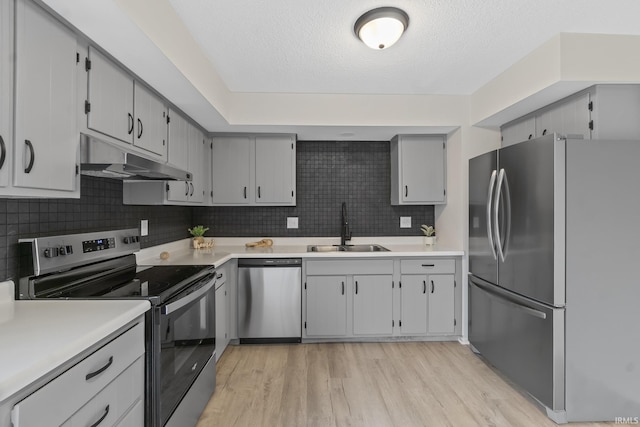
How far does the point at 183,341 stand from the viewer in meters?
1.87

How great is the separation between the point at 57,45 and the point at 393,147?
10.1 ft

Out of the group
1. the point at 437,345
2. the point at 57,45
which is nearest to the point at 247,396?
the point at 437,345

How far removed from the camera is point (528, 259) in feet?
7.53

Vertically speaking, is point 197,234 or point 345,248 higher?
point 197,234

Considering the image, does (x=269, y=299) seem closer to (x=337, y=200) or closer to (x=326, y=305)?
(x=326, y=305)

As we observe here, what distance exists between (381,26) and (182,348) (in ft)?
6.95

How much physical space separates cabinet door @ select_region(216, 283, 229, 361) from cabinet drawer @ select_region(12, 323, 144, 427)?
1430mm

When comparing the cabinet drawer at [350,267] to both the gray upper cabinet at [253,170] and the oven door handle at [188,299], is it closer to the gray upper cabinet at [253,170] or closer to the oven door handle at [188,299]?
the gray upper cabinet at [253,170]

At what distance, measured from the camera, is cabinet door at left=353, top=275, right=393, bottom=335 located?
3.35 metres

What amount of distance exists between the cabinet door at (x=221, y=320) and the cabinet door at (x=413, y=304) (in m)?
1.68

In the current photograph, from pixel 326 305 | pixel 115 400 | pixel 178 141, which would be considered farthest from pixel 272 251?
pixel 115 400

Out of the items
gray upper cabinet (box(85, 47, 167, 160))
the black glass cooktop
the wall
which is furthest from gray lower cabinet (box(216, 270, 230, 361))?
gray upper cabinet (box(85, 47, 167, 160))

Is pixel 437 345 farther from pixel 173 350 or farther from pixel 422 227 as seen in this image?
pixel 173 350

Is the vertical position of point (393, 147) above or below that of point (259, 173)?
above
